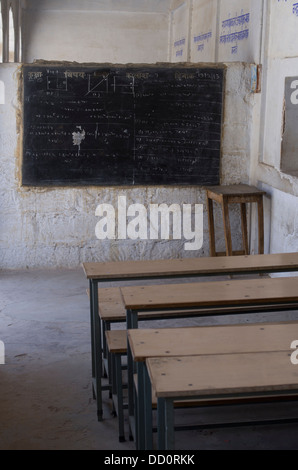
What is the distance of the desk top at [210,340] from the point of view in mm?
2371

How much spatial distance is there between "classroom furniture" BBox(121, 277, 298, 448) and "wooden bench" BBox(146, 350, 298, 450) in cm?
71

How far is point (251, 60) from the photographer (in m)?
6.61

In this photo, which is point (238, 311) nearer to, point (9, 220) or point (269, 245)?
point (269, 245)

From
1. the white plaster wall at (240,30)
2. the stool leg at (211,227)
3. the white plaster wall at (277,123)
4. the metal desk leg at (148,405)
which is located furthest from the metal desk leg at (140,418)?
the white plaster wall at (240,30)

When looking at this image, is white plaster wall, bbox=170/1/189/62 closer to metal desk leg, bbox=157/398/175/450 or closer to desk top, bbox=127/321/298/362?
desk top, bbox=127/321/298/362

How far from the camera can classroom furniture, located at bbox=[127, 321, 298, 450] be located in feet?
7.78

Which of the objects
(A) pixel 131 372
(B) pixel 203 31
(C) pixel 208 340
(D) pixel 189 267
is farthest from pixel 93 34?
(C) pixel 208 340

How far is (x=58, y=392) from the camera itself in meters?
3.85

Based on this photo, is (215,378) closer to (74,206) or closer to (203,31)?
(74,206)

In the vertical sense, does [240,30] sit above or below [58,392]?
above

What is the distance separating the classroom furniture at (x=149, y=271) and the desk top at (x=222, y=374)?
1.24 metres

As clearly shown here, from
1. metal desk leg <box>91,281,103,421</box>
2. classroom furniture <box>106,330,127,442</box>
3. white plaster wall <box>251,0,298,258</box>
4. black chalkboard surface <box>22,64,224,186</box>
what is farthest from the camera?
black chalkboard surface <box>22,64,224,186</box>

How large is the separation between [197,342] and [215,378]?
38 cm

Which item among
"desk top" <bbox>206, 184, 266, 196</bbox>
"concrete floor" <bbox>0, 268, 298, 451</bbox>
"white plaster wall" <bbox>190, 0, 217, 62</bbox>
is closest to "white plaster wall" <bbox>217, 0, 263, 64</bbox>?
"white plaster wall" <bbox>190, 0, 217, 62</bbox>
